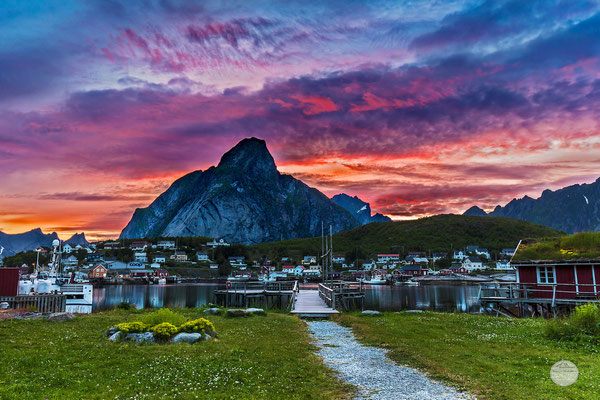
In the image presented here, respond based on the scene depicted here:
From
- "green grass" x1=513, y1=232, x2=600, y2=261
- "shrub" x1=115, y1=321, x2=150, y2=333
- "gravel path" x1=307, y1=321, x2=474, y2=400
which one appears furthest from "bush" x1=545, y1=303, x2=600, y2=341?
→ "green grass" x1=513, y1=232, x2=600, y2=261

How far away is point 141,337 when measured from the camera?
17391 millimetres

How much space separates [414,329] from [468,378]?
11032mm

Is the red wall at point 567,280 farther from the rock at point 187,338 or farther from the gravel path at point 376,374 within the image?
the rock at point 187,338

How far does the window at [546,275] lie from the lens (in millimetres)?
37741

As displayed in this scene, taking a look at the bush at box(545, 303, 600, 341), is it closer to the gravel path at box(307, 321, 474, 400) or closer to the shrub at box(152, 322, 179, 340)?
the gravel path at box(307, 321, 474, 400)

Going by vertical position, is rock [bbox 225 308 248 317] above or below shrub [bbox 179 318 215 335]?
below

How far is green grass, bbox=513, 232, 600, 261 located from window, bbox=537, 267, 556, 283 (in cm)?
108

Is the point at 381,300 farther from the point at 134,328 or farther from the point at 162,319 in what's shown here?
the point at 134,328

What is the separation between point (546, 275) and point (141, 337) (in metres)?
37.1

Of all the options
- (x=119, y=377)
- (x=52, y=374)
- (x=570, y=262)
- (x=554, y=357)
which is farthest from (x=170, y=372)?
(x=570, y=262)

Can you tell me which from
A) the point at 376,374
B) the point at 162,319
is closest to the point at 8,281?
the point at 162,319

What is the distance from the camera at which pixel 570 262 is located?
117 feet

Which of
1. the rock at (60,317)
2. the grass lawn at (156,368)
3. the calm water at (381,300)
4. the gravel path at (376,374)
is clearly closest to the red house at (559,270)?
the calm water at (381,300)

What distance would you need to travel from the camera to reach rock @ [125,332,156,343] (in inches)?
678
